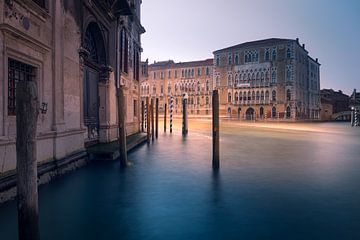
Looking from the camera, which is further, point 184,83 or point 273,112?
point 184,83

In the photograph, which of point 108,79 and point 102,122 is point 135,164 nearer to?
point 102,122

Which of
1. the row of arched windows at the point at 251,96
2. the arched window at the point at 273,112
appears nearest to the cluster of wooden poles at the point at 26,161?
the arched window at the point at 273,112

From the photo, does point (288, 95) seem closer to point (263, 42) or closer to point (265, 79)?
point (265, 79)

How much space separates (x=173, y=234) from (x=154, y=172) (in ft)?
14.2

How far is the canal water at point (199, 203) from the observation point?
13.1ft

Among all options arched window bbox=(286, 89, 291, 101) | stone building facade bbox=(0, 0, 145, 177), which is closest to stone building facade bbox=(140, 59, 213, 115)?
arched window bbox=(286, 89, 291, 101)

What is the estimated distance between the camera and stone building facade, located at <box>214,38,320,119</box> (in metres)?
49.3

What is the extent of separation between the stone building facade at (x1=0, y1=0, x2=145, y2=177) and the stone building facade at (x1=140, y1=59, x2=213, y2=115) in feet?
153

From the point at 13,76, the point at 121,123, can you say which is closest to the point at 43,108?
the point at 13,76

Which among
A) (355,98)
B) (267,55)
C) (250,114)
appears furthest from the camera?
(250,114)

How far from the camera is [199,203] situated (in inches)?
210

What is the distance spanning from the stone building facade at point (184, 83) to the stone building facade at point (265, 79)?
4186 millimetres

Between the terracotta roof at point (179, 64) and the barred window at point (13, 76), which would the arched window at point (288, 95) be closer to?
the terracotta roof at point (179, 64)

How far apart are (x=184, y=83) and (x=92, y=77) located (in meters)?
51.6
